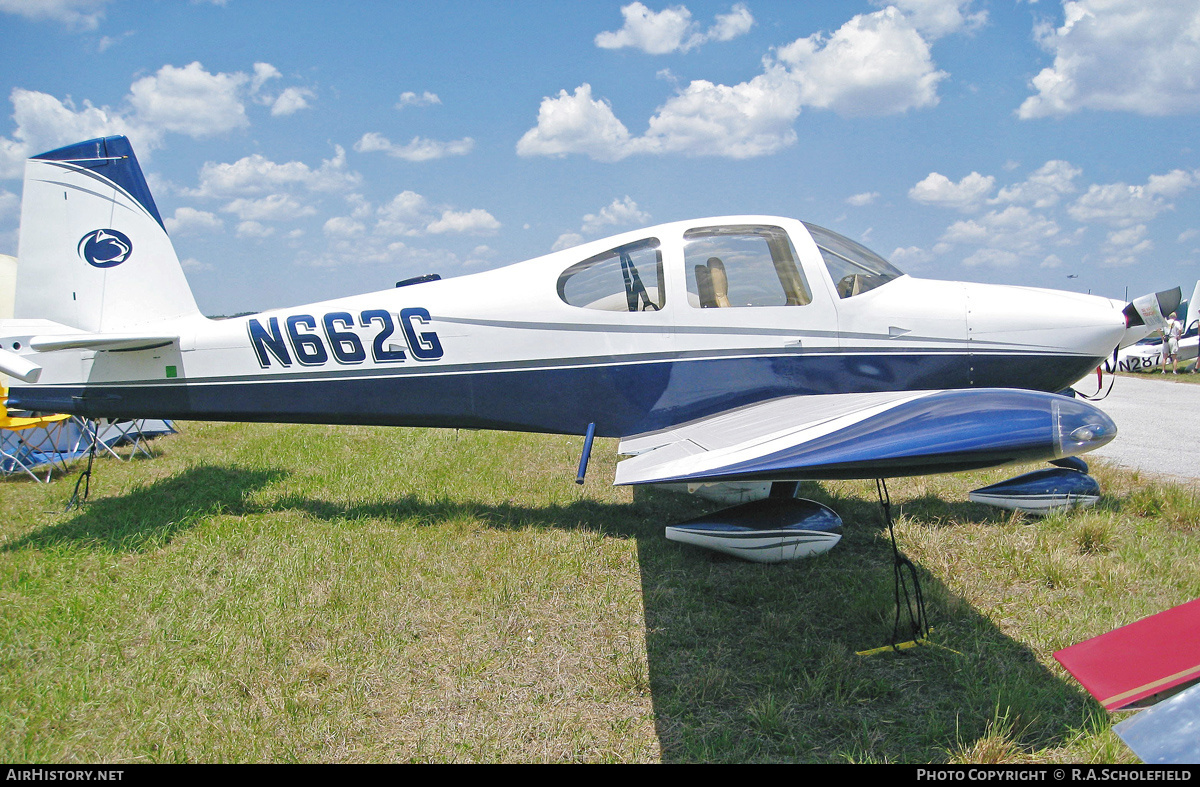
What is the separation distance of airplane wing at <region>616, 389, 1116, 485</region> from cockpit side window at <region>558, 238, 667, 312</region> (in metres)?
1.60

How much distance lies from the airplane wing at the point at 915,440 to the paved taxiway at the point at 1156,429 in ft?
16.6

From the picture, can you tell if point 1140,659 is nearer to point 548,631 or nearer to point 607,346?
point 548,631

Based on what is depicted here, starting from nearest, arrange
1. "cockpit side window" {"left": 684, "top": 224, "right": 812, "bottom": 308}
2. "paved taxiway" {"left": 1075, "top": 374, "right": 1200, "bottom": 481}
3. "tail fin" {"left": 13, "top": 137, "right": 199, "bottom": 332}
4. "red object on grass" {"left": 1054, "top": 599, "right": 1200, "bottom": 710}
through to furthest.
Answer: "red object on grass" {"left": 1054, "top": 599, "right": 1200, "bottom": 710}, "cockpit side window" {"left": 684, "top": 224, "right": 812, "bottom": 308}, "tail fin" {"left": 13, "top": 137, "right": 199, "bottom": 332}, "paved taxiway" {"left": 1075, "top": 374, "right": 1200, "bottom": 481}

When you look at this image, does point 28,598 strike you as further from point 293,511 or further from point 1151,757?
point 1151,757

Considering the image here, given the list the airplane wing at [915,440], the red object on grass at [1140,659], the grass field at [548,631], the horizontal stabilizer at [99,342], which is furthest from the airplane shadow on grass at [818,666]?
the horizontal stabilizer at [99,342]

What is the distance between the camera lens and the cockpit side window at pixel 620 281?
4340 millimetres

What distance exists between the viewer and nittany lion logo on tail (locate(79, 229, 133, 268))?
204 inches

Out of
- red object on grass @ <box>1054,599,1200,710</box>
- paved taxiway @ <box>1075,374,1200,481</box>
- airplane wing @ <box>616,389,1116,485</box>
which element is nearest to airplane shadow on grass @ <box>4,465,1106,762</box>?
red object on grass @ <box>1054,599,1200,710</box>

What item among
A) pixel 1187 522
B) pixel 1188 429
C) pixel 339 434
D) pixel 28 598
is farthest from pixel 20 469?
pixel 1188 429

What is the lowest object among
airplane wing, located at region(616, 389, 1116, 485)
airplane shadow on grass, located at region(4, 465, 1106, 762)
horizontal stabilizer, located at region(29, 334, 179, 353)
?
airplane shadow on grass, located at region(4, 465, 1106, 762)

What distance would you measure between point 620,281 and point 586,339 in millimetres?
462

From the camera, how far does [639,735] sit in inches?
101

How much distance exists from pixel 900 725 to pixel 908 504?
3.08m

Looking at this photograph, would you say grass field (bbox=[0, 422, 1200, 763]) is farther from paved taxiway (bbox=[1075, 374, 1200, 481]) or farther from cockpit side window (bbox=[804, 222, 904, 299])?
cockpit side window (bbox=[804, 222, 904, 299])
